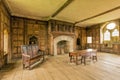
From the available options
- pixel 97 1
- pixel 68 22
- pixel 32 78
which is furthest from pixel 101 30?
pixel 32 78

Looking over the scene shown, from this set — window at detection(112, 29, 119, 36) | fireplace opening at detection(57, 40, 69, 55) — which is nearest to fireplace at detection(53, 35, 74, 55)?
fireplace opening at detection(57, 40, 69, 55)

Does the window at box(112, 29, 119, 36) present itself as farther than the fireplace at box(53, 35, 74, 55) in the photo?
Yes

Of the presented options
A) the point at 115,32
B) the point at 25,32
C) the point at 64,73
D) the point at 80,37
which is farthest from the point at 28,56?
the point at 80,37

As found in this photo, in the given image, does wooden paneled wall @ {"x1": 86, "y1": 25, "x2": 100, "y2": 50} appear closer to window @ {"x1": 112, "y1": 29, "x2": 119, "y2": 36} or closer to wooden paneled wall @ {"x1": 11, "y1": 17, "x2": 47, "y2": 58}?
window @ {"x1": 112, "y1": 29, "x2": 119, "y2": 36}

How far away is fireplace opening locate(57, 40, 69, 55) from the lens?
8.10 metres

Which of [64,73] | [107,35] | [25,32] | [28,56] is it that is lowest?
[64,73]

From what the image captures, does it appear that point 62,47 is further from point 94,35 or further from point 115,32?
point 115,32

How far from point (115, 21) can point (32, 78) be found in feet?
26.7

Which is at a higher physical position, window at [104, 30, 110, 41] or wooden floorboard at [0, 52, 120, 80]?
window at [104, 30, 110, 41]

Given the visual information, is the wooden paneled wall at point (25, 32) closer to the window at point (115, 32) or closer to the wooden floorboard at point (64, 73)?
the wooden floorboard at point (64, 73)

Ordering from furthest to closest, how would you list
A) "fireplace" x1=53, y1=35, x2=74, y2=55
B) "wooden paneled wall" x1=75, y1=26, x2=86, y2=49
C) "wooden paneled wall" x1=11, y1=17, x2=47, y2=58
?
1. "wooden paneled wall" x1=75, y1=26, x2=86, y2=49
2. "fireplace" x1=53, y1=35, x2=74, y2=55
3. "wooden paneled wall" x1=11, y1=17, x2=47, y2=58

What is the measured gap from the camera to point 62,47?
838cm

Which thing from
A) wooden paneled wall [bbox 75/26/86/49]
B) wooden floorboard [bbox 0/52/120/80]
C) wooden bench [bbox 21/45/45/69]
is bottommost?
wooden floorboard [bbox 0/52/120/80]

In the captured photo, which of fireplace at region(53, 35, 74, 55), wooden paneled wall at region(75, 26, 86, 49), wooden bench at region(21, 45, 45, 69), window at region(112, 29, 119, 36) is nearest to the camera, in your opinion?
wooden bench at region(21, 45, 45, 69)
